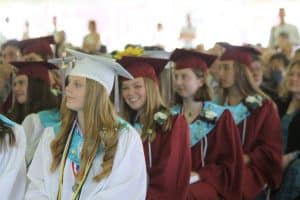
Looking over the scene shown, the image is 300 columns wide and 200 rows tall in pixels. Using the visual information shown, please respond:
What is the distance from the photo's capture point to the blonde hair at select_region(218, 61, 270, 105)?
164 inches

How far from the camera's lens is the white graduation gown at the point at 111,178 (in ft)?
8.63

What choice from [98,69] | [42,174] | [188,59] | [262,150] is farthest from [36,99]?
[262,150]

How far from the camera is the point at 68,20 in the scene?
1089 cm

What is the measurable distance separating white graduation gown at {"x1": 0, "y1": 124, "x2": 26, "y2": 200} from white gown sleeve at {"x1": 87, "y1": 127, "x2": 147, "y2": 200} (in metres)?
0.50

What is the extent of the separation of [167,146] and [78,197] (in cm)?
75

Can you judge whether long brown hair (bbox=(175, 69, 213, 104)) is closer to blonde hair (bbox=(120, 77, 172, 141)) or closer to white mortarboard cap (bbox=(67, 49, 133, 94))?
blonde hair (bbox=(120, 77, 172, 141))

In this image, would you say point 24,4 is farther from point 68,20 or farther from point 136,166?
point 136,166

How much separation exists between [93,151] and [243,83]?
1.87 m

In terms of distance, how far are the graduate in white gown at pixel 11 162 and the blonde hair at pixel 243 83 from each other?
1911 mm

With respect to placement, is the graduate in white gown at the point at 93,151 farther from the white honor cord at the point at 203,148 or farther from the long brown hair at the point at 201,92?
the long brown hair at the point at 201,92

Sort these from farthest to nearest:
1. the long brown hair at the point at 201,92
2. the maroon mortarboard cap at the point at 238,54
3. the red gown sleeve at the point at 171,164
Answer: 1. the maroon mortarboard cap at the point at 238,54
2. the long brown hair at the point at 201,92
3. the red gown sleeve at the point at 171,164

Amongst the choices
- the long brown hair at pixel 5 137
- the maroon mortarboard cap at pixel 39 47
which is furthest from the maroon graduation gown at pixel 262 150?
the maroon mortarboard cap at pixel 39 47

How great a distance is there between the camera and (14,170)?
285 centimetres

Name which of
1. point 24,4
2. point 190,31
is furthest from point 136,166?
point 24,4
